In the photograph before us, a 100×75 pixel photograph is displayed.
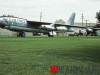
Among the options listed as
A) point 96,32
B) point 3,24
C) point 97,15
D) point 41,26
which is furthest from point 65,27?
point 97,15

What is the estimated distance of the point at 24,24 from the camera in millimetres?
59750

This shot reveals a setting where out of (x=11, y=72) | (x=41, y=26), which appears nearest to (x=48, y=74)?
(x=11, y=72)

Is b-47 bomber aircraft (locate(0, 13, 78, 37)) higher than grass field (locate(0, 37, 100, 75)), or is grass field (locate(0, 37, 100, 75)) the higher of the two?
b-47 bomber aircraft (locate(0, 13, 78, 37))

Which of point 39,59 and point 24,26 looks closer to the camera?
point 39,59

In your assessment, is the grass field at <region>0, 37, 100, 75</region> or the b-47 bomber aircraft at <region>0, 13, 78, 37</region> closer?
the grass field at <region>0, 37, 100, 75</region>

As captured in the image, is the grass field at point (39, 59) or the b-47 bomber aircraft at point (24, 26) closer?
the grass field at point (39, 59)

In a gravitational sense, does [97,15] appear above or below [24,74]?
above

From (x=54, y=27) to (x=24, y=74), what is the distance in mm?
61445

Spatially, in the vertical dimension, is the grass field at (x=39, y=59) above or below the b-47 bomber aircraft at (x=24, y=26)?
below

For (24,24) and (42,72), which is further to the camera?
(24,24)

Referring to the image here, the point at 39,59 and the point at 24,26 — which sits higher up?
the point at 24,26

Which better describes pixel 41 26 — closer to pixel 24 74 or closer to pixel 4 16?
pixel 4 16

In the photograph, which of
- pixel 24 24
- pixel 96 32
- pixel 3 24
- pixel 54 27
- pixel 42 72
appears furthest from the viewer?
pixel 96 32

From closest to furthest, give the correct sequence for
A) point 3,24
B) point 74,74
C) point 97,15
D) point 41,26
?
1. point 74,74
2. point 97,15
3. point 3,24
4. point 41,26
